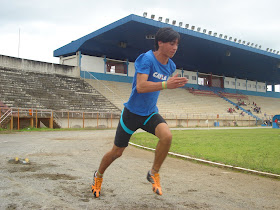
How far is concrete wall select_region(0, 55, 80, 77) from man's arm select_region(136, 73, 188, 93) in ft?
96.6

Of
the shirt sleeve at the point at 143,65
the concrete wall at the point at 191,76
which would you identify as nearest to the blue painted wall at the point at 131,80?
the concrete wall at the point at 191,76

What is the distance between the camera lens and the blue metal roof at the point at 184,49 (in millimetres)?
32719

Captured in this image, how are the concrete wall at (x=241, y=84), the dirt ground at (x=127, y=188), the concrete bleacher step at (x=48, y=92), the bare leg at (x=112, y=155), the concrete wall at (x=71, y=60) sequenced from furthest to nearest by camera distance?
1. the concrete wall at (x=241, y=84)
2. the concrete wall at (x=71, y=60)
3. the concrete bleacher step at (x=48, y=92)
4. the bare leg at (x=112, y=155)
5. the dirt ground at (x=127, y=188)

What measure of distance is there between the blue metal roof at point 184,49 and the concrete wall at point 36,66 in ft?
10.8

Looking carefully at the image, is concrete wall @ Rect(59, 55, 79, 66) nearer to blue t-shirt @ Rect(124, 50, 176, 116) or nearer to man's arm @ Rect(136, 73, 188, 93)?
blue t-shirt @ Rect(124, 50, 176, 116)

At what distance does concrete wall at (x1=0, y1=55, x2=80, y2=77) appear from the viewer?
98.3 ft

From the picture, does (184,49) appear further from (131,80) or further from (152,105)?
(152,105)

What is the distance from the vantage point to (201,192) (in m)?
4.46

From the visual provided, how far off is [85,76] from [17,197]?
3252 cm

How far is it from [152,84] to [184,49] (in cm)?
3769

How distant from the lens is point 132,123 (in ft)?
13.2

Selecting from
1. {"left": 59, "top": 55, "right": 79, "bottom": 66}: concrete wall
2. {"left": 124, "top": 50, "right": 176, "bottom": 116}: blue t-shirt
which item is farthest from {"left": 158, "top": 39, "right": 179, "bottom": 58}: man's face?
{"left": 59, "top": 55, "right": 79, "bottom": 66}: concrete wall

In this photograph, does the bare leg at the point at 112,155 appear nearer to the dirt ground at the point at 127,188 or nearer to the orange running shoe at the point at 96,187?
the orange running shoe at the point at 96,187

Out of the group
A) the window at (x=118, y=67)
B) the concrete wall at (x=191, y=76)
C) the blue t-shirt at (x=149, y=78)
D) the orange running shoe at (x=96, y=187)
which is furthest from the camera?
the concrete wall at (x=191, y=76)
